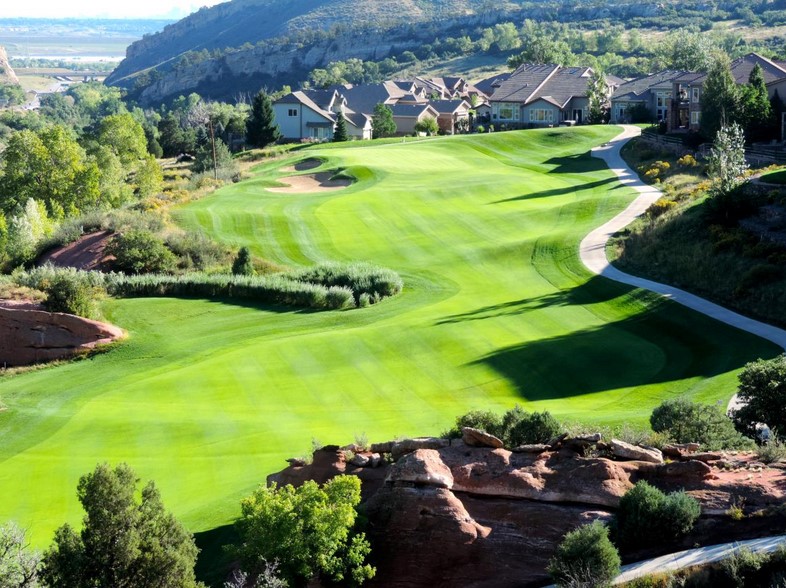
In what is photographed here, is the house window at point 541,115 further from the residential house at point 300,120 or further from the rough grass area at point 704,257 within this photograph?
the rough grass area at point 704,257

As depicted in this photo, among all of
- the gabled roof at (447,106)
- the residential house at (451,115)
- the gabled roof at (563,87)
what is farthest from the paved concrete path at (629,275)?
the gabled roof at (447,106)

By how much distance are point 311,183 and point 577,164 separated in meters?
21.7

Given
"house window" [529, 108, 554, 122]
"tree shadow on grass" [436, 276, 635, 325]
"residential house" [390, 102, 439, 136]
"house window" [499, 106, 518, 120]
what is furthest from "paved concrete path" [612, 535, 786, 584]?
"residential house" [390, 102, 439, 136]

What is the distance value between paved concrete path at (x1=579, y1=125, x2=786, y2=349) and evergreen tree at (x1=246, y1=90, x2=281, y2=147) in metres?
35.7

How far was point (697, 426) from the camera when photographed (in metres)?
20.6

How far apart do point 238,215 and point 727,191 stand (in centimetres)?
2923

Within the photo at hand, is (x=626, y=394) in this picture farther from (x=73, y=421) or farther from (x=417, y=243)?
(x=417, y=243)

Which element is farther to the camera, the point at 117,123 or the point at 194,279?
the point at 117,123

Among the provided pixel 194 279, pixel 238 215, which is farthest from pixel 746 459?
pixel 238 215

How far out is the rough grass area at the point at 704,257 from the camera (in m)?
38.5

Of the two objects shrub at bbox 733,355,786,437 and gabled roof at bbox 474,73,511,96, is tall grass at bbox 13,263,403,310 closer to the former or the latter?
shrub at bbox 733,355,786,437

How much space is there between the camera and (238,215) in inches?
2368

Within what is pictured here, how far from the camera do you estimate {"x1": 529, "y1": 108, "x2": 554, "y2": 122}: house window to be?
367 feet

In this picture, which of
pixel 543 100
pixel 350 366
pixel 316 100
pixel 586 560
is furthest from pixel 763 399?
pixel 316 100
